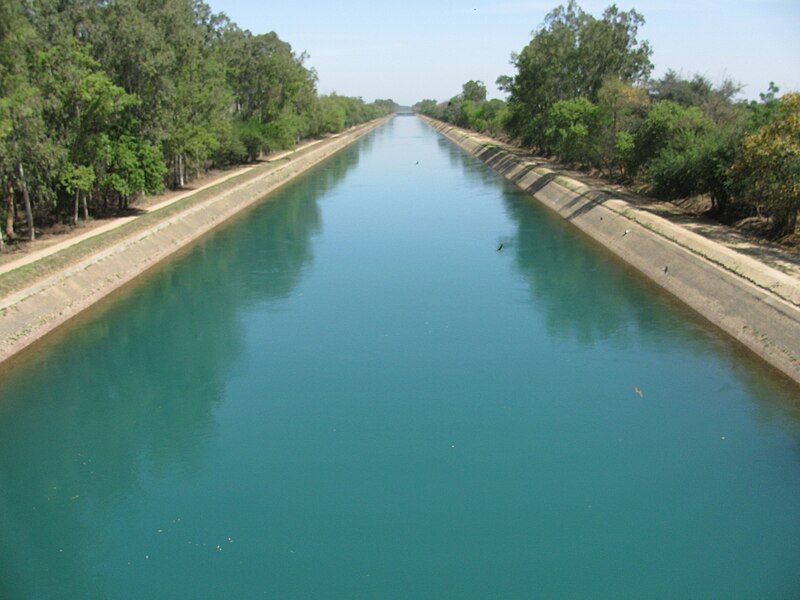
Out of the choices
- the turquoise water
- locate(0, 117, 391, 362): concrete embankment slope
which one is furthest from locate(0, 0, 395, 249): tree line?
the turquoise water

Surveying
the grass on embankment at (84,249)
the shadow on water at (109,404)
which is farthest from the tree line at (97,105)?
the shadow on water at (109,404)

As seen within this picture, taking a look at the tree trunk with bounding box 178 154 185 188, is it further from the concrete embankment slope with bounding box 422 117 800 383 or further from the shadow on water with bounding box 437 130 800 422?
the concrete embankment slope with bounding box 422 117 800 383

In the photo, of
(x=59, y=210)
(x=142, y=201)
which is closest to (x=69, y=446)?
(x=59, y=210)

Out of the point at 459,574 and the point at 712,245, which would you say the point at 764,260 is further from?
the point at 459,574

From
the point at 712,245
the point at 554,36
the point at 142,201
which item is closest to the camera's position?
the point at 712,245

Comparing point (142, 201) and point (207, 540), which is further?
point (142, 201)

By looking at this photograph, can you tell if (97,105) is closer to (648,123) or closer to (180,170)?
(180,170)

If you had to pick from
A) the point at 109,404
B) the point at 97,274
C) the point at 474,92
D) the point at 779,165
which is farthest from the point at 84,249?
the point at 474,92
